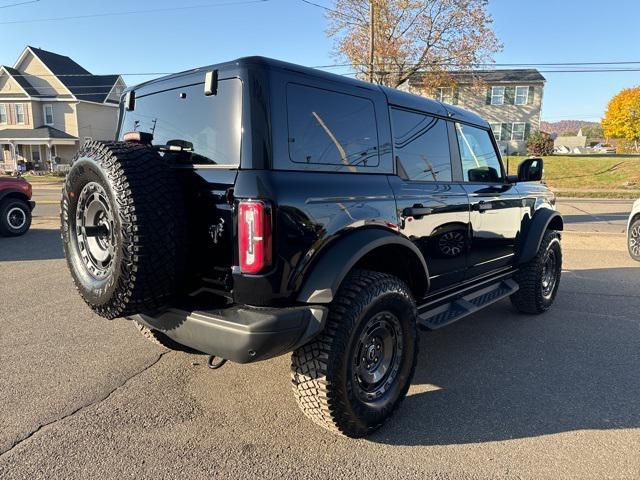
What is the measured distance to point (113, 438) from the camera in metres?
2.62

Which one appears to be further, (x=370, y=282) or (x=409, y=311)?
(x=409, y=311)

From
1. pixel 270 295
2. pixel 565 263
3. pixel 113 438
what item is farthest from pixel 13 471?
pixel 565 263

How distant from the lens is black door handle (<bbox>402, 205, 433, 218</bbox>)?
307cm

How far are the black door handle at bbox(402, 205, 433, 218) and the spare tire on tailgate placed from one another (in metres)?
1.48

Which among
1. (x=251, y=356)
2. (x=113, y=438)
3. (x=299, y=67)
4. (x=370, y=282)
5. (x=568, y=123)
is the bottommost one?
(x=113, y=438)

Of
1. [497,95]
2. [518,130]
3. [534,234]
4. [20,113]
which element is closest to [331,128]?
[534,234]

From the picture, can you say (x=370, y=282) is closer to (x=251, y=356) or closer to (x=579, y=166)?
(x=251, y=356)

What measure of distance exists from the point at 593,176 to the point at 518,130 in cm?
1570

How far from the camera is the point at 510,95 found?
39719 mm

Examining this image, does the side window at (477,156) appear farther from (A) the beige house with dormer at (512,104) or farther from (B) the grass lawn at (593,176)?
(A) the beige house with dormer at (512,104)

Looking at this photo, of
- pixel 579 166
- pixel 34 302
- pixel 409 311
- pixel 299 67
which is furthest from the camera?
pixel 579 166

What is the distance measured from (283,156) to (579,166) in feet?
99.4

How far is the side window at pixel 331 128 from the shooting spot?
2.51 meters

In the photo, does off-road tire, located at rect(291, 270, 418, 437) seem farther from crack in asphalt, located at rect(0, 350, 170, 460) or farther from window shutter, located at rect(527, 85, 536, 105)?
window shutter, located at rect(527, 85, 536, 105)
